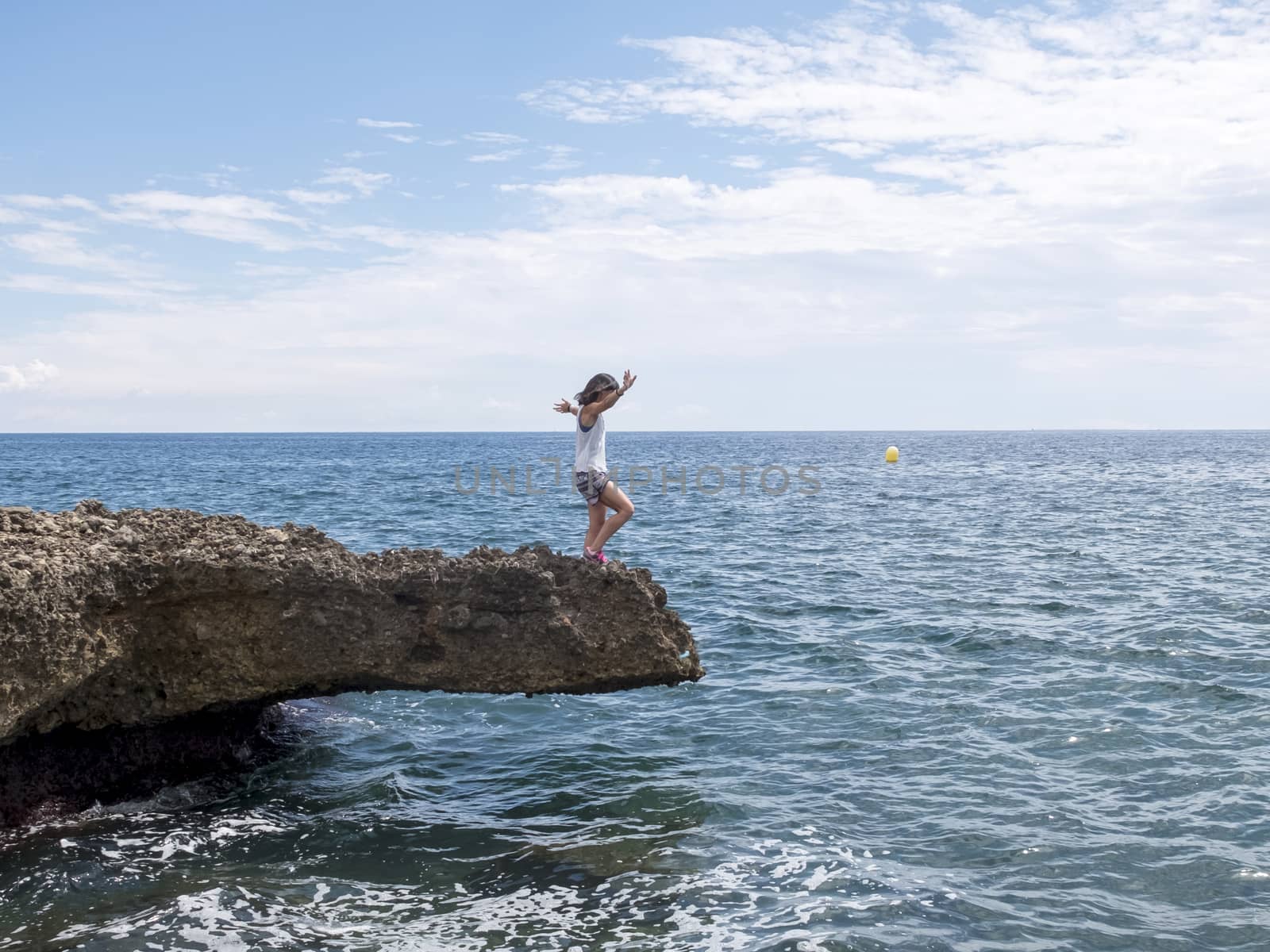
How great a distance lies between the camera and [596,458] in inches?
397

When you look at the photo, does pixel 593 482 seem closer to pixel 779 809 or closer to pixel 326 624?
pixel 326 624

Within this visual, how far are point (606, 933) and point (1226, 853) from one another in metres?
5.46

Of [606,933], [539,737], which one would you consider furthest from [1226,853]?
[539,737]

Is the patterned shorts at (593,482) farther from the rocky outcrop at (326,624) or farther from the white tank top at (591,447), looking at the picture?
the rocky outcrop at (326,624)

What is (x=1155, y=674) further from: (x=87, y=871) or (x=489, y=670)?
(x=87, y=871)

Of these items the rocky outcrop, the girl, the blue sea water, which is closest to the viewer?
the blue sea water

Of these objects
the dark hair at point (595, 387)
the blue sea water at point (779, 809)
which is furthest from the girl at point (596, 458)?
the blue sea water at point (779, 809)

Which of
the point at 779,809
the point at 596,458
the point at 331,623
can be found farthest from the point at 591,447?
the point at 779,809

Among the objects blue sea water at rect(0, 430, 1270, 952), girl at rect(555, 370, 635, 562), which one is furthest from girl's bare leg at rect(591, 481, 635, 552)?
blue sea water at rect(0, 430, 1270, 952)

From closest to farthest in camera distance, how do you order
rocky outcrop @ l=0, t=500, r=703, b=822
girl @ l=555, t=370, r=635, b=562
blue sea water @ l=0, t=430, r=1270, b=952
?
blue sea water @ l=0, t=430, r=1270, b=952, rocky outcrop @ l=0, t=500, r=703, b=822, girl @ l=555, t=370, r=635, b=562

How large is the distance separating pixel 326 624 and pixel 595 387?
10.7 ft

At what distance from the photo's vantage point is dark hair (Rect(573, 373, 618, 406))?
992cm

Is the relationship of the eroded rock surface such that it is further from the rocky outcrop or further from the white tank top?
the white tank top

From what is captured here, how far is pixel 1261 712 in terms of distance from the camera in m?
12.6
